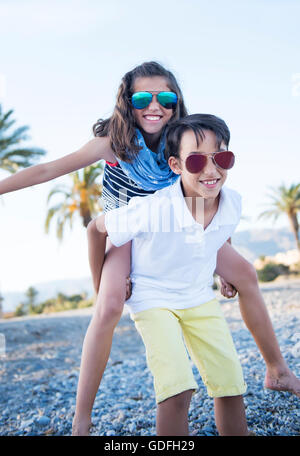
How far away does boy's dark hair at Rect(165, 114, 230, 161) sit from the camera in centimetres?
245

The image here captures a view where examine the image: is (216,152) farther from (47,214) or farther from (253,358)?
(47,214)

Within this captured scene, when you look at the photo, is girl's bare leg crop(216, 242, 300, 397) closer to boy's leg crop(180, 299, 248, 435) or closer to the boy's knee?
boy's leg crop(180, 299, 248, 435)

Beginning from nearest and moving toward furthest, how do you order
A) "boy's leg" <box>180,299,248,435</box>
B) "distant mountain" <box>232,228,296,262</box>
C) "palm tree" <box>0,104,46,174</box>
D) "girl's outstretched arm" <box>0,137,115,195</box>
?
"boy's leg" <box>180,299,248,435</box>, "girl's outstretched arm" <box>0,137,115,195</box>, "palm tree" <box>0,104,46,174</box>, "distant mountain" <box>232,228,296,262</box>

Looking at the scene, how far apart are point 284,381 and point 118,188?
1705 millimetres

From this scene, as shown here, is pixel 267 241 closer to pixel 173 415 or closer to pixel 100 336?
pixel 100 336

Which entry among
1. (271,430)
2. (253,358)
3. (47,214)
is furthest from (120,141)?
(47,214)

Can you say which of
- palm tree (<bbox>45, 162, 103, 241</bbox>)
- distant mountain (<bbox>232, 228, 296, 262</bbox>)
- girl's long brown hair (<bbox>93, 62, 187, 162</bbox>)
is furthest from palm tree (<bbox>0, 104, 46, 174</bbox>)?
distant mountain (<bbox>232, 228, 296, 262</bbox>)

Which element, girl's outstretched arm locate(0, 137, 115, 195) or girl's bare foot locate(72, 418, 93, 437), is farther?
girl's outstretched arm locate(0, 137, 115, 195)

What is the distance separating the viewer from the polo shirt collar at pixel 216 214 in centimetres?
242

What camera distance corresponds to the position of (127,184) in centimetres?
300

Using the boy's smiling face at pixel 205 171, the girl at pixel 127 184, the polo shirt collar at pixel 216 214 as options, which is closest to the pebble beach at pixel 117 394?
the girl at pixel 127 184

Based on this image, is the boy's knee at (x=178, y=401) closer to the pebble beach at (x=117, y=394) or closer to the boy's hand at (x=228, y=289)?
the boy's hand at (x=228, y=289)

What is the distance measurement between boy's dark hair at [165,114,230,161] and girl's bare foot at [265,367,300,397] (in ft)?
5.40

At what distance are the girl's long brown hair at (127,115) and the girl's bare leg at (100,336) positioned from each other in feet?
2.02
